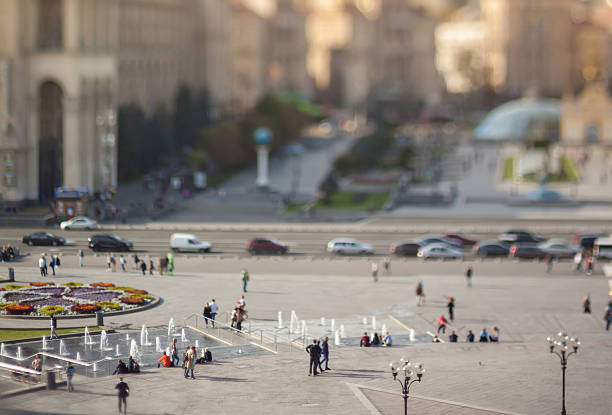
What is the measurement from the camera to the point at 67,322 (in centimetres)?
4956

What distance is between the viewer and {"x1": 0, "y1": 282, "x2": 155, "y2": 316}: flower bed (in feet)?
165

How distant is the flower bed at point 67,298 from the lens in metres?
50.3

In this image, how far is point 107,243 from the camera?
6581cm

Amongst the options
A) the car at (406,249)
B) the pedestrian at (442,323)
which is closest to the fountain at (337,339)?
the pedestrian at (442,323)

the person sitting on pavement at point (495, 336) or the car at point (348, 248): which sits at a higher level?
the car at point (348, 248)

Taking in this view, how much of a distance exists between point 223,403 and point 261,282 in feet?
68.9

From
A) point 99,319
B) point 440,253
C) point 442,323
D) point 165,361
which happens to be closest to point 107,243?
point 99,319

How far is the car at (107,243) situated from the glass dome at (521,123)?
96381 mm

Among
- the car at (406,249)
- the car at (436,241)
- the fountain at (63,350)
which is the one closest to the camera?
the fountain at (63,350)

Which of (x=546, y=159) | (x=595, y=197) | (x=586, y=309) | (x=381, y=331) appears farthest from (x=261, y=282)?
(x=546, y=159)

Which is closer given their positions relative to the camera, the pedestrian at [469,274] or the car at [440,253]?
the pedestrian at [469,274]

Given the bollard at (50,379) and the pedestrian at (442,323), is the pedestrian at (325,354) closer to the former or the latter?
the bollard at (50,379)

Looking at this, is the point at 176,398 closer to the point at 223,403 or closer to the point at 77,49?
the point at 223,403

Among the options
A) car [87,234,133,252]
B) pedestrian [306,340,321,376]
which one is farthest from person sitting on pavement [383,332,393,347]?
car [87,234,133,252]
